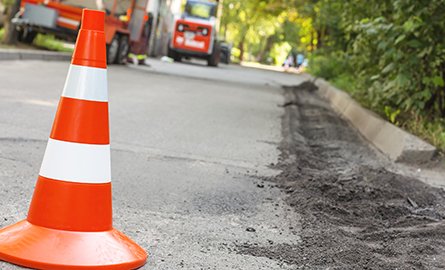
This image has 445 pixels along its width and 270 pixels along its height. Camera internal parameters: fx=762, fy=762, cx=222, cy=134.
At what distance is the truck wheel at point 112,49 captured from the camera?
19523 millimetres

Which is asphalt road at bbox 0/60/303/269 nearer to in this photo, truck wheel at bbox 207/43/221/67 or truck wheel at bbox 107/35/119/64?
truck wheel at bbox 107/35/119/64

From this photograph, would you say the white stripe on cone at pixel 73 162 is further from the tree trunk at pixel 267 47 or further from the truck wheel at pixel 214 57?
the tree trunk at pixel 267 47

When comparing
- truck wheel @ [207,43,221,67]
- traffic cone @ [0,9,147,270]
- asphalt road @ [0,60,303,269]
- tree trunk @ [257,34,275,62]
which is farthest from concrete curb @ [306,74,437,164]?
tree trunk @ [257,34,275,62]

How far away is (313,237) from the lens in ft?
13.5

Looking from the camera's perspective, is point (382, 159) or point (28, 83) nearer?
point (382, 159)

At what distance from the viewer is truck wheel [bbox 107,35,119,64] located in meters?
19.5

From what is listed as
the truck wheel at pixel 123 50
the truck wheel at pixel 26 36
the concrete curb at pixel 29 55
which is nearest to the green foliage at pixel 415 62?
the concrete curb at pixel 29 55

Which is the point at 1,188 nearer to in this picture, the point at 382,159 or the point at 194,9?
the point at 382,159

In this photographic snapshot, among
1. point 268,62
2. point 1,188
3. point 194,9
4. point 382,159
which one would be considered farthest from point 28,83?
point 268,62

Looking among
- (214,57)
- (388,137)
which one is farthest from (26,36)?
(214,57)

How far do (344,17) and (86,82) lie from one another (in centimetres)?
1152

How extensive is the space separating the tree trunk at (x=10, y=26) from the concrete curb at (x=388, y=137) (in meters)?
8.71

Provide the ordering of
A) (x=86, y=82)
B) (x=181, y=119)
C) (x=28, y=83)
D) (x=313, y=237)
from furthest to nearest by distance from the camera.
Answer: (x=28, y=83) < (x=181, y=119) < (x=313, y=237) < (x=86, y=82)

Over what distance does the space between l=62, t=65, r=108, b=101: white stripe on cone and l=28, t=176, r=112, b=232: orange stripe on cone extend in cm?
38
